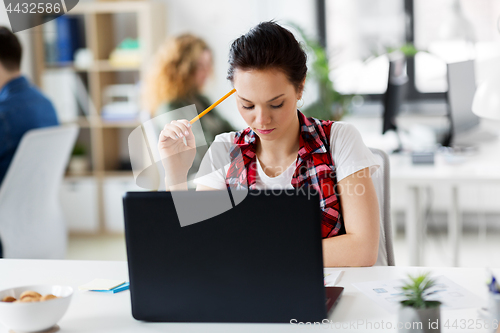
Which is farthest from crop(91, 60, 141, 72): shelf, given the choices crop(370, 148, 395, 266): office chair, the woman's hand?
crop(370, 148, 395, 266): office chair

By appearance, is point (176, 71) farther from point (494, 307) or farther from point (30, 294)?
point (494, 307)

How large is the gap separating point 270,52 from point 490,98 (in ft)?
1.87

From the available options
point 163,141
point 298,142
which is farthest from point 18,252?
point 298,142

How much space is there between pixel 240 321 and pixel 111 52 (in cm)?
357

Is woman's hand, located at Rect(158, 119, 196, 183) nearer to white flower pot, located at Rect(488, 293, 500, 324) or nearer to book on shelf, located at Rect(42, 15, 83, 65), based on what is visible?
white flower pot, located at Rect(488, 293, 500, 324)

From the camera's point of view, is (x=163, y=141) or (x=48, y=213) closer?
(x=163, y=141)

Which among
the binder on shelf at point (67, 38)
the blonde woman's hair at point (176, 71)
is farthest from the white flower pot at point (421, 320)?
the binder on shelf at point (67, 38)

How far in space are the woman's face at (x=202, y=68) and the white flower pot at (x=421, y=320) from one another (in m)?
2.28

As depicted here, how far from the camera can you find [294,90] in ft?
4.21

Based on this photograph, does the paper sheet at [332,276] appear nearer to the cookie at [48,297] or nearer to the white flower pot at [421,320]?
the white flower pot at [421,320]

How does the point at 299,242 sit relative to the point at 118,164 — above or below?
above

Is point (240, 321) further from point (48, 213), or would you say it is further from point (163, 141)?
point (48, 213)

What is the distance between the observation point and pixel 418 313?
2.47ft

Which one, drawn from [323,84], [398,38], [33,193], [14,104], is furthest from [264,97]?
[398,38]
